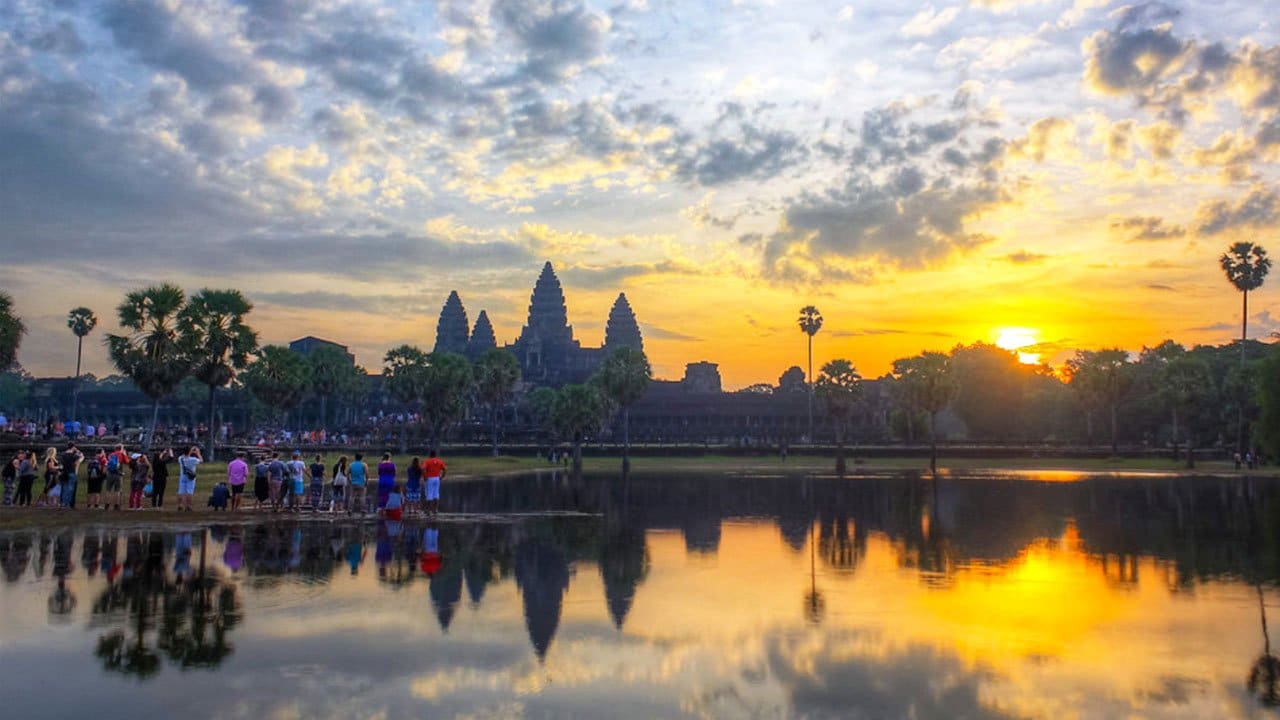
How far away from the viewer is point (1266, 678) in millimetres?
9758

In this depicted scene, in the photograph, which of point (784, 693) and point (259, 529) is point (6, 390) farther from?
point (784, 693)

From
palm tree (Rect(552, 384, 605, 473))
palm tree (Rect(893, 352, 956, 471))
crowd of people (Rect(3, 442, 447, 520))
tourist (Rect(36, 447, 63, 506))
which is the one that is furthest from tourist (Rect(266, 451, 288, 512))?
palm tree (Rect(893, 352, 956, 471))

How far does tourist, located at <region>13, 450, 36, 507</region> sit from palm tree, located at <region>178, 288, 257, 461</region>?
83.4 ft

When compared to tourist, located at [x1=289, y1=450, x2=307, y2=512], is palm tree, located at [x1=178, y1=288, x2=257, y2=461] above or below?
above

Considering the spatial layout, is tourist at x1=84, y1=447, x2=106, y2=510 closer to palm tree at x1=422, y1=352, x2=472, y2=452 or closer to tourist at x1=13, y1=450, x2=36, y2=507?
tourist at x1=13, y1=450, x2=36, y2=507

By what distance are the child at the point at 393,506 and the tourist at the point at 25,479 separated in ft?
32.0

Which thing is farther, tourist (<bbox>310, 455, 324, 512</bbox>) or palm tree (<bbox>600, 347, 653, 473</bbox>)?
palm tree (<bbox>600, 347, 653, 473</bbox>)

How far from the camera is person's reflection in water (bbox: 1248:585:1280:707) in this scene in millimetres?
9141

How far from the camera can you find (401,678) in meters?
9.60

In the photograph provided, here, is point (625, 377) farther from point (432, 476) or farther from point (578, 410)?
point (432, 476)

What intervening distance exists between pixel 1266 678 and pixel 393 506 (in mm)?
19654

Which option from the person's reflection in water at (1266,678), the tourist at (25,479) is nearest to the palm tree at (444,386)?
the tourist at (25,479)

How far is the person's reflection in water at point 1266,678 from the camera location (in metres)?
9.14

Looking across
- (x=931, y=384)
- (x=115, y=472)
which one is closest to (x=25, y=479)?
(x=115, y=472)
